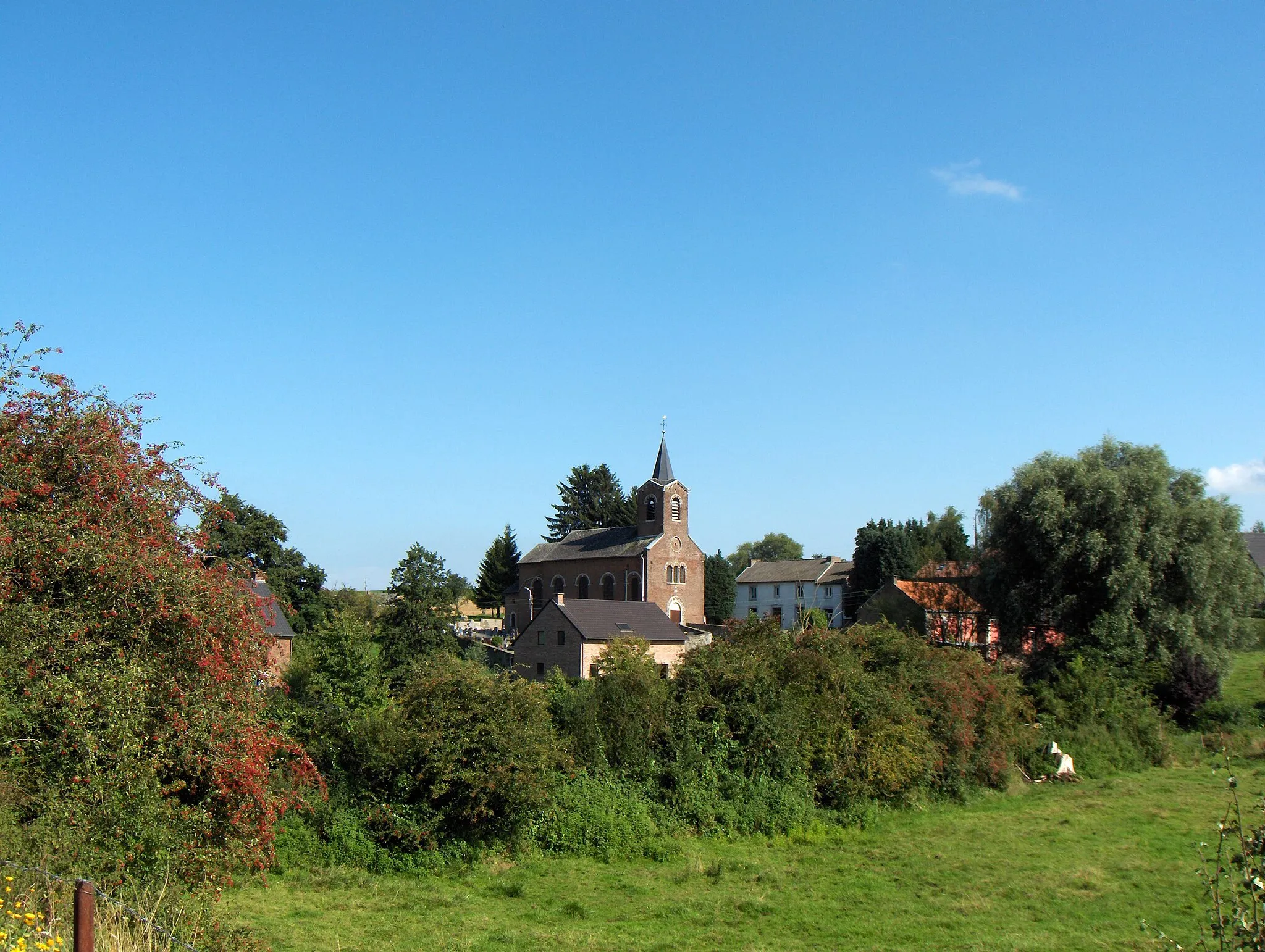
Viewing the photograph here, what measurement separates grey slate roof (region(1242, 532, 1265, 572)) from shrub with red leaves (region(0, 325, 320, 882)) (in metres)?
61.1

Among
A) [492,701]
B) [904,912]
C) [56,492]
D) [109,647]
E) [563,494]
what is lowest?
[904,912]

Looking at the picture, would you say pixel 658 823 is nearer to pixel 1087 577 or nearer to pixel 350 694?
pixel 350 694

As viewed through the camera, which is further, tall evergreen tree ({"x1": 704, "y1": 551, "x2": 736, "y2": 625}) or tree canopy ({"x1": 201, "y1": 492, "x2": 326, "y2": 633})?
tall evergreen tree ({"x1": 704, "y1": 551, "x2": 736, "y2": 625})

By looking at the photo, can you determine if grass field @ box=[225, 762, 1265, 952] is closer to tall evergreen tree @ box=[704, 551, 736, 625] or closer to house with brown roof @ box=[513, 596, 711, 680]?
house with brown roof @ box=[513, 596, 711, 680]

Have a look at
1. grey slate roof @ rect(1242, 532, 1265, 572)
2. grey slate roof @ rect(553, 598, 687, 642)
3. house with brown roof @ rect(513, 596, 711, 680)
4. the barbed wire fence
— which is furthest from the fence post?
grey slate roof @ rect(1242, 532, 1265, 572)

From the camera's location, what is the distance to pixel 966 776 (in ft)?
74.8

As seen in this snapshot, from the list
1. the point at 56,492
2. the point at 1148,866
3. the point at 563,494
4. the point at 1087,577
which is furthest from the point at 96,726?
the point at 563,494

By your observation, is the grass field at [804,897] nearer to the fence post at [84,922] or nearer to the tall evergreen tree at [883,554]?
the fence post at [84,922]

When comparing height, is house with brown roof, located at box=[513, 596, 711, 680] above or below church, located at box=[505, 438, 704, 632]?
below

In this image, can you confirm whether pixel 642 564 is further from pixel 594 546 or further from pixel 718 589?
pixel 718 589

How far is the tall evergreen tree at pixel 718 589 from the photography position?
3290 inches

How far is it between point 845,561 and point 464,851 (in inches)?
2817

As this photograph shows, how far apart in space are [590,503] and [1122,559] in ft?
228

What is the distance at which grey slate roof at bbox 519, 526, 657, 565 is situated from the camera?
224 feet
